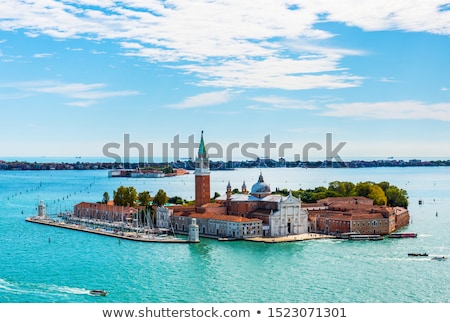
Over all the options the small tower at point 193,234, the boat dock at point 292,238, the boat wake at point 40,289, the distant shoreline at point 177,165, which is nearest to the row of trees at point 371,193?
the boat dock at point 292,238

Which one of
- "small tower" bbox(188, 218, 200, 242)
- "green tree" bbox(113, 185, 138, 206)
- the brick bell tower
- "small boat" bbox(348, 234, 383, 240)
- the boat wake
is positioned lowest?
the boat wake

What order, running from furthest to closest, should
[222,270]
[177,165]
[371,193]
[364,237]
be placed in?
1. [177,165]
2. [371,193]
3. [364,237]
4. [222,270]

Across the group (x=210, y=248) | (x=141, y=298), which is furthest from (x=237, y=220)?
(x=141, y=298)

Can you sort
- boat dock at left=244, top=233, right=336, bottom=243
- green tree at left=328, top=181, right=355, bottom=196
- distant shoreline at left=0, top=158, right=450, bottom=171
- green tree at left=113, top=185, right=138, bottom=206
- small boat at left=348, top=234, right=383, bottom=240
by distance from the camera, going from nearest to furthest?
1. boat dock at left=244, top=233, right=336, bottom=243
2. small boat at left=348, top=234, right=383, bottom=240
3. green tree at left=113, top=185, right=138, bottom=206
4. green tree at left=328, top=181, right=355, bottom=196
5. distant shoreline at left=0, top=158, right=450, bottom=171

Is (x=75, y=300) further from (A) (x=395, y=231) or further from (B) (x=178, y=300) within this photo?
(A) (x=395, y=231)

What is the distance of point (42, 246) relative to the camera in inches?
712

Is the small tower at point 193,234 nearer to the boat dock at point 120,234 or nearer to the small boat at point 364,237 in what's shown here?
the boat dock at point 120,234

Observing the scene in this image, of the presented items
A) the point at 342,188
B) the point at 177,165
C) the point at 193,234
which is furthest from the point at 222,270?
the point at 177,165

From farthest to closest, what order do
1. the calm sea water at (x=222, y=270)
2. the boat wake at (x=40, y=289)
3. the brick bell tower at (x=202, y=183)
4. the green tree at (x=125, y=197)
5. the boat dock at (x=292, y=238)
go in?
the green tree at (x=125, y=197) → the brick bell tower at (x=202, y=183) → the boat dock at (x=292, y=238) → the boat wake at (x=40, y=289) → the calm sea water at (x=222, y=270)

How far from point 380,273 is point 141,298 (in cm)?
512

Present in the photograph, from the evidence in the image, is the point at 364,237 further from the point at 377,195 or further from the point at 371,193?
the point at 371,193

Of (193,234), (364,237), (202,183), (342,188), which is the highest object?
(202,183)

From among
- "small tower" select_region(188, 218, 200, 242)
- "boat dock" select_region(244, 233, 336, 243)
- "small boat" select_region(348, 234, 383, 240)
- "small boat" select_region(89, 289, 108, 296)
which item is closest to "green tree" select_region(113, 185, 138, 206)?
"small tower" select_region(188, 218, 200, 242)

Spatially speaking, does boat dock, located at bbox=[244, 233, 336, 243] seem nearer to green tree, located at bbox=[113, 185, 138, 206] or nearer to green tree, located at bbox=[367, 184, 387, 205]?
green tree, located at bbox=[367, 184, 387, 205]
